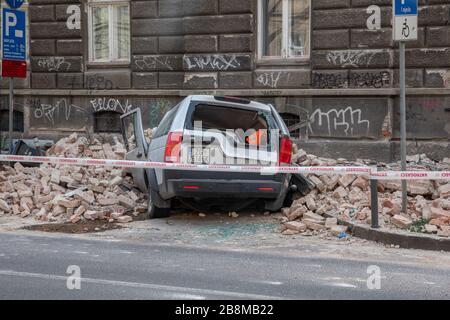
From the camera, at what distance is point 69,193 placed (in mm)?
11219

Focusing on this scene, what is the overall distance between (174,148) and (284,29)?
7574 mm

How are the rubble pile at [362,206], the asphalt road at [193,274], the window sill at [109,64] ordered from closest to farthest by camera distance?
the asphalt road at [193,274]
the rubble pile at [362,206]
the window sill at [109,64]

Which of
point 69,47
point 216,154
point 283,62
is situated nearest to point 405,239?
point 216,154

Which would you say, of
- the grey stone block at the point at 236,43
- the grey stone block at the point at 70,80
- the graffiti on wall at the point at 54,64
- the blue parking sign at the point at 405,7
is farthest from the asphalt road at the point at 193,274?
the graffiti on wall at the point at 54,64

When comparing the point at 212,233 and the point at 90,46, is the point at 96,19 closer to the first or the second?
the point at 90,46

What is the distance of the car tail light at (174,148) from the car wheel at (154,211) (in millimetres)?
858

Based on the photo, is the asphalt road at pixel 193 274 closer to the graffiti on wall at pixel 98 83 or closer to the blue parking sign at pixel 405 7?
the blue parking sign at pixel 405 7

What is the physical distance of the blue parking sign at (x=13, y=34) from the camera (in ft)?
45.3

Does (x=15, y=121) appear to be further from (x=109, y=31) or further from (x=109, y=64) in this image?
(x=109, y=31)

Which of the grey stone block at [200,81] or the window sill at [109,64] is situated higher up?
the window sill at [109,64]

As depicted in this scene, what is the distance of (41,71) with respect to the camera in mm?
18062

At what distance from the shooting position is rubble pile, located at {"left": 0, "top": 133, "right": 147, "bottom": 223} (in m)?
10.5

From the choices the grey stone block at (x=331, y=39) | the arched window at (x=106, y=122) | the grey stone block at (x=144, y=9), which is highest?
the grey stone block at (x=144, y=9)

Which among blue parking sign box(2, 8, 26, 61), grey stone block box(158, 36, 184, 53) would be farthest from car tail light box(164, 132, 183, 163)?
grey stone block box(158, 36, 184, 53)
